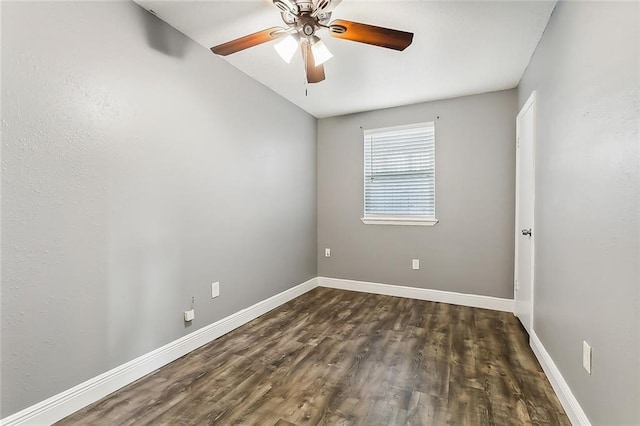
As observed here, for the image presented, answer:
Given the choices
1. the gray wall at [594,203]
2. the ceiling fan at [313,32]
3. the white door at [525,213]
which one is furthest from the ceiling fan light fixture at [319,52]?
the white door at [525,213]

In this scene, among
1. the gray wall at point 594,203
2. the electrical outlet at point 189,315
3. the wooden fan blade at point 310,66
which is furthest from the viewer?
the electrical outlet at point 189,315

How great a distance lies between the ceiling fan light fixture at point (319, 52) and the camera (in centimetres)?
185

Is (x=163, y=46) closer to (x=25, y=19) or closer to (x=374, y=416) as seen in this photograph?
(x=25, y=19)

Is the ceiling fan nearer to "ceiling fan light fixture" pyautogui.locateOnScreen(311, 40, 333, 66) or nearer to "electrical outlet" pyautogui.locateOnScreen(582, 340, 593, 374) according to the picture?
"ceiling fan light fixture" pyautogui.locateOnScreen(311, 40, 333, 66)

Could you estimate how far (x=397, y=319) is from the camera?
3.01 metres

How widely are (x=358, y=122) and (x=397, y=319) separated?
8.32ft

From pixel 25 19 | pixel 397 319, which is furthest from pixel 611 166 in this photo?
pixel 25 19

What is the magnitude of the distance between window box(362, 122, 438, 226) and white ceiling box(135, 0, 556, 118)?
43 centimetres

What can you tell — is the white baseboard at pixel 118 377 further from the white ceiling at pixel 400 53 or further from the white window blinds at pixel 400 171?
the white ceiling at pixel 400 53

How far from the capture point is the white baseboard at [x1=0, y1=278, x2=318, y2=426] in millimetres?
1474

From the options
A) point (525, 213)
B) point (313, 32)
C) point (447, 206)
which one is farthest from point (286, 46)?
point (447, 206)

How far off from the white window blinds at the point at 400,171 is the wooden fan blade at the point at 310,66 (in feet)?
6.00

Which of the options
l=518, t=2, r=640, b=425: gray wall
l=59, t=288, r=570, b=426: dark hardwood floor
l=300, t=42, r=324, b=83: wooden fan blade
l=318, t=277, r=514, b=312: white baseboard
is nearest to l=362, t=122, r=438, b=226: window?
l=318, t=277, r=514, b=312: white baseboard

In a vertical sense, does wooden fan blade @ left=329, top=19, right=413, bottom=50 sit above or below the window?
above
